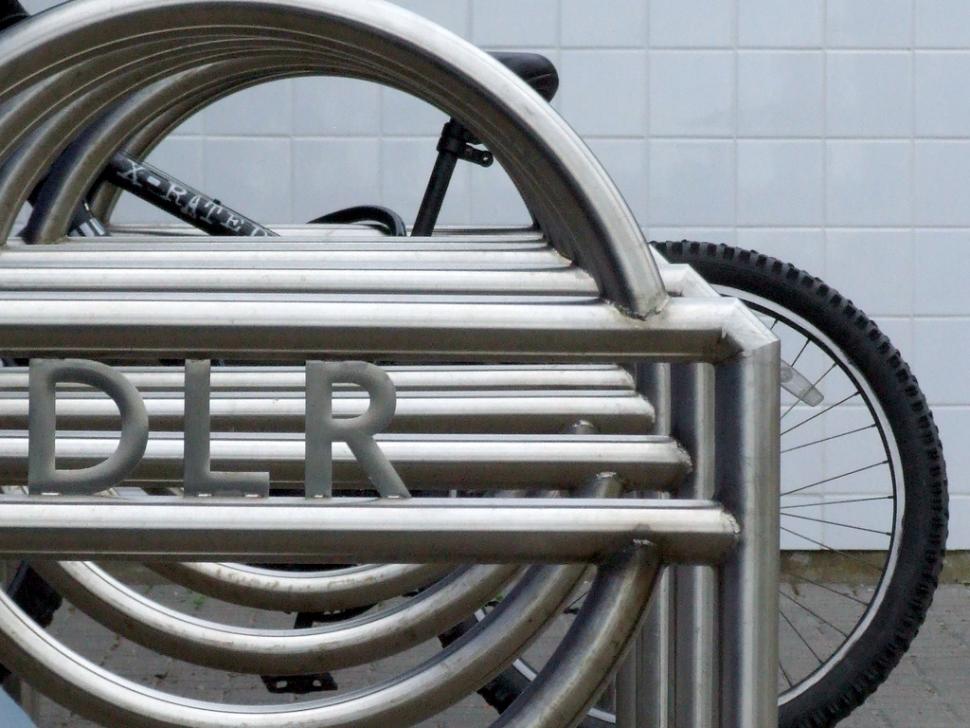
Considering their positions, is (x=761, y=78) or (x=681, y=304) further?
(x=761, y=78)

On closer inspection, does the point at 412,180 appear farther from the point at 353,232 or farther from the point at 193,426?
the point at 193,426

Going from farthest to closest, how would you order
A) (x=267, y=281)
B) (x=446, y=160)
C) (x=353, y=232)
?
(x=446, y=160)
(x=353, y=232)
(x=267, y=281)

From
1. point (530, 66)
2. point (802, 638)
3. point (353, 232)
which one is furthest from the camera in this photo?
point (802, 638)

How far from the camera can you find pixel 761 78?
3646mm

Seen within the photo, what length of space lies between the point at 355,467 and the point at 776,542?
0.83ft

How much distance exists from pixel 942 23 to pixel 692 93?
2.20ft

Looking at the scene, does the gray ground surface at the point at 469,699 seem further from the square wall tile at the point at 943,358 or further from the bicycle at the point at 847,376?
the square wall tile at the point at 943,358

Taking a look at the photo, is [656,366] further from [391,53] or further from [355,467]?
[391,53]

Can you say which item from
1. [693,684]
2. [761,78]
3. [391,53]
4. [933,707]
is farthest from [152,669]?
[391,53]

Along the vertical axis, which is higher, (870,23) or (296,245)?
(870,23)

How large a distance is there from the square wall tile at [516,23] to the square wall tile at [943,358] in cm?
123

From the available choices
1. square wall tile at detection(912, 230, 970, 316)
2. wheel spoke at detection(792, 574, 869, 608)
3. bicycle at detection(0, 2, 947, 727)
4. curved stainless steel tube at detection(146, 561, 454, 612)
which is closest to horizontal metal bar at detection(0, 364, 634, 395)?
curved stainless steel tube at detection(146, 561, 454, 612)

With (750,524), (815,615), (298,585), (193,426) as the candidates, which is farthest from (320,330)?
(815,615)

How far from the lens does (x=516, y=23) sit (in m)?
3.64
